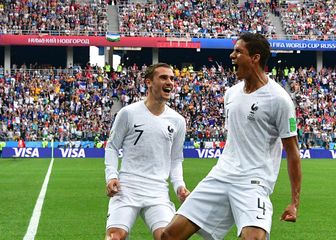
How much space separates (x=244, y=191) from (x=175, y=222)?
0.70 metres

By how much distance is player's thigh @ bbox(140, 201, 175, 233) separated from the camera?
7.12 metres

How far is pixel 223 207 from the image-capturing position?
6.56 meters

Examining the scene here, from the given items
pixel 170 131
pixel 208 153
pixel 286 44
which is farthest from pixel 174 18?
pixel 170 131

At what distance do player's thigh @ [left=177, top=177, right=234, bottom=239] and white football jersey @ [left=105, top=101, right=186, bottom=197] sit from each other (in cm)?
81

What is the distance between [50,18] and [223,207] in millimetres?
50540

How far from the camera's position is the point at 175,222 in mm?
6598

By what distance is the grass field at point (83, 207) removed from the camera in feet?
39.0

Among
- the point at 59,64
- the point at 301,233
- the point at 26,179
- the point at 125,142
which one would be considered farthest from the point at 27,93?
the point at 125,142

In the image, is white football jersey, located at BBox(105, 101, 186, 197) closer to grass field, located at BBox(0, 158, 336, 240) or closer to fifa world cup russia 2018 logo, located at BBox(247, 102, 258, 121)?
fifa world cup russia 2018 logo, located at BBox(247, 102, 258, 121)

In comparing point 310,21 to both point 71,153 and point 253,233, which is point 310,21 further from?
point 253,233

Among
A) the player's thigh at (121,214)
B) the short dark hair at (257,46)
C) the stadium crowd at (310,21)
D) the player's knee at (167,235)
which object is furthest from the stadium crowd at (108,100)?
the short dark hair at (257,46)

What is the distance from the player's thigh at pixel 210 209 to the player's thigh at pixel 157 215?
0.56 metres

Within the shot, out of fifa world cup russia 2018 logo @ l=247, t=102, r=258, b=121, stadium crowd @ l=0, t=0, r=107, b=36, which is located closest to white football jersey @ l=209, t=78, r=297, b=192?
fifa world cup russia 2018 logo @ l=247, t=102, r=258, b=121

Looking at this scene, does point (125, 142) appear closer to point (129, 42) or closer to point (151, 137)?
point (151, 137)
